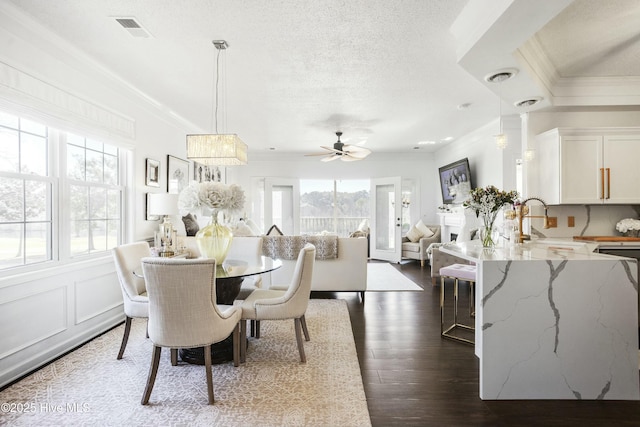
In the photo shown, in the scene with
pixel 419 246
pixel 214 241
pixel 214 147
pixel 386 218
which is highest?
pixel 214 147

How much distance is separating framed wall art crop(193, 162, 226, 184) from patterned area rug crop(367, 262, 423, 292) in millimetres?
3311

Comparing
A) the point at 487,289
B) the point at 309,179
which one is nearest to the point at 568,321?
the point at 487,289

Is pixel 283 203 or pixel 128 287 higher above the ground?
pixel 283 203

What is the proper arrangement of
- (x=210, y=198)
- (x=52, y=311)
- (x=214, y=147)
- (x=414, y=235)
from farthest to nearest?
(x=414, y=235), (x=214, y=147), (x=52, y=311), (x=210, y=198)

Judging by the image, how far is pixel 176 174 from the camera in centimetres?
504

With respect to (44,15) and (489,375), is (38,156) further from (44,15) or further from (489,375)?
(489,375)

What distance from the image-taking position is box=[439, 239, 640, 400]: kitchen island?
207cm

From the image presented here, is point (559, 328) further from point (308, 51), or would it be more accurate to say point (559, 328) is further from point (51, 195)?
point (51, 195)

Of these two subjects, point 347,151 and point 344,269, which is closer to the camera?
point 344,269

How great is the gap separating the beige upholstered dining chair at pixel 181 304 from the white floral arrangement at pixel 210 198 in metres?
0.76

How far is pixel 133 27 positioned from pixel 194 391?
8.71 ft

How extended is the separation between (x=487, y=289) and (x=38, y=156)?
3.59 metres

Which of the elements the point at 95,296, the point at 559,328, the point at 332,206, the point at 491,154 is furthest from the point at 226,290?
the point at 332,206

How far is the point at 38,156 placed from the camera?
2691mm
